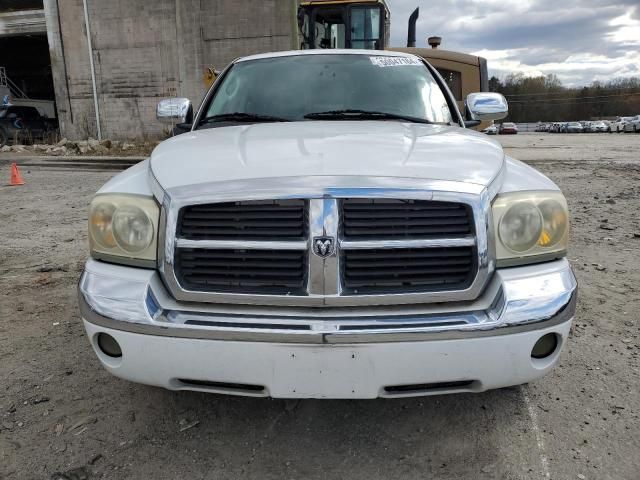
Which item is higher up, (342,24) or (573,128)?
(342,24)

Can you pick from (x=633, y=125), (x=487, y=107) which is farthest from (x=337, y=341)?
(x=633, y=125)

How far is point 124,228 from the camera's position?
2059mm

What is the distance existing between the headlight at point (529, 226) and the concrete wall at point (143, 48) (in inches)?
822

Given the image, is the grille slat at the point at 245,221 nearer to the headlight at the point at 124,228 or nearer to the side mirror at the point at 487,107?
the headlight at the point at 124,228

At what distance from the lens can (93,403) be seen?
249 centimetres

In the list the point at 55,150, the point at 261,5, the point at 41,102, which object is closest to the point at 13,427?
the point at 55,150

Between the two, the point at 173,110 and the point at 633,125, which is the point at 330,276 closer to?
the point at 173,110

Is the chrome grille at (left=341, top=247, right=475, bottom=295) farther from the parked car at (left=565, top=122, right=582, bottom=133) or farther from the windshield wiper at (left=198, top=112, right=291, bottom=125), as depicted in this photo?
the parked car at (left=565, top=122, right=582, bottom=133)

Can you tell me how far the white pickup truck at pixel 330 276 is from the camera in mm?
1810

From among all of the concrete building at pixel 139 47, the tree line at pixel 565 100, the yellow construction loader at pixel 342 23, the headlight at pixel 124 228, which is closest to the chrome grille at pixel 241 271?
the headlight at pixel 124 228

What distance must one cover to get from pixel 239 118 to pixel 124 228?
1.41 meters

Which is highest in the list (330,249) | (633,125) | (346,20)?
(346,20)

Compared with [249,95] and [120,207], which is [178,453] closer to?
[120,207]

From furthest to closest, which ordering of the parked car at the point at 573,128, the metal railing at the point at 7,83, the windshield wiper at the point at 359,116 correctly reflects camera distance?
the parked car at the point at 573,128 < the metal railing at the point at 7,83 < the windshield wiper at the point at 359,116
